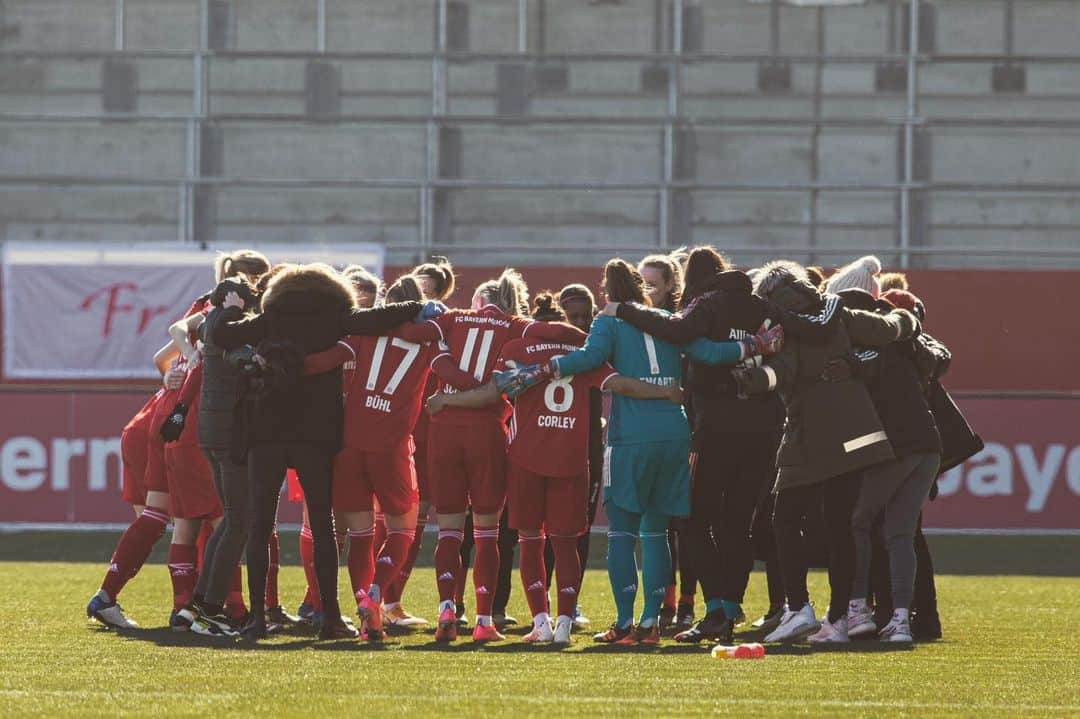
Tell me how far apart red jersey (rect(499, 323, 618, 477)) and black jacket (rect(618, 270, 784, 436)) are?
1.04 feet

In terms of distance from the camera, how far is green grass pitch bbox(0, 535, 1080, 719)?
20.4 feet

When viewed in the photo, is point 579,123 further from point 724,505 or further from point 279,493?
point 279,493

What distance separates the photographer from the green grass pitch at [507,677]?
6.22m

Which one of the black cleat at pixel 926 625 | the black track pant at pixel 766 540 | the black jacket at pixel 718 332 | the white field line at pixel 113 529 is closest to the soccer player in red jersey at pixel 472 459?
the black jacket at pixel 718 332

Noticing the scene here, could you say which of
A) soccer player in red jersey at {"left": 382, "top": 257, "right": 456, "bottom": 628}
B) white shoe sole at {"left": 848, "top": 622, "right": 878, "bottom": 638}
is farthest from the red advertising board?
white shoe sole at {"left": 848, "top": 622, "right": 878, "bottom": 638}

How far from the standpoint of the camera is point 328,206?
21.0m

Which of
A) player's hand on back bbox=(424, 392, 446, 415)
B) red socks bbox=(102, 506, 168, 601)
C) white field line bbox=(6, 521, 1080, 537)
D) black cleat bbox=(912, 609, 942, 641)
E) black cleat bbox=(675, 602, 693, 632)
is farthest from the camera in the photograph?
white field line bbox=(6, 521, 1080, 537)

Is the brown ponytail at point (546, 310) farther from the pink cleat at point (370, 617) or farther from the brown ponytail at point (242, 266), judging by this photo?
the pink cleat at point (370, 617)

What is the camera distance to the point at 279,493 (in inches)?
318

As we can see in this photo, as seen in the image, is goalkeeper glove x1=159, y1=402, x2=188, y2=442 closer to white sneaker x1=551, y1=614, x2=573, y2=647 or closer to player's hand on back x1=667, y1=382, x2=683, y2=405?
white sneaker x1=551, y1=614, x2=573, y2=647

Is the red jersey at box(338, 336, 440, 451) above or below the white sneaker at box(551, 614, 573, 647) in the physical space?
above

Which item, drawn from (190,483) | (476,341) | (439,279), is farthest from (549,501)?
(190,483)

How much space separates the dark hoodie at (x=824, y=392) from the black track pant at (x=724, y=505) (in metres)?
0.17

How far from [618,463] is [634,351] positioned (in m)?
0.50
